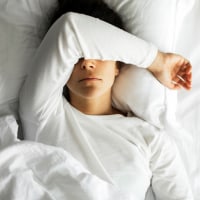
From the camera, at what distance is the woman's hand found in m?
1.29

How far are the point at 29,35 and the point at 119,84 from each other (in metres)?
0.28

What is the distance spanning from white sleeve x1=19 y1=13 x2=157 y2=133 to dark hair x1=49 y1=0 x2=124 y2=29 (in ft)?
0.32

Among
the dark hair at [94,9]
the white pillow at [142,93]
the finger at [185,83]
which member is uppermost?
the dark hair at [94,9]

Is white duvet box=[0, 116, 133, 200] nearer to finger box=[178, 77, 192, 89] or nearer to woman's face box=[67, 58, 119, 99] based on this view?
woman's face box=[67, 58, 119, 99]

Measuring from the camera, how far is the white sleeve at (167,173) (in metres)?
1.26

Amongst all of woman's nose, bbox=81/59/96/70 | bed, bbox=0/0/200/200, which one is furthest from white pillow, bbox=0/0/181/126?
woman's nose, bbox=81/59/96/70

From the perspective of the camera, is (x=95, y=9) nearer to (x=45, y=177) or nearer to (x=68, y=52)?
(x=68, y=52)

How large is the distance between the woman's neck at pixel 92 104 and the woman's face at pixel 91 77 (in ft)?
0.17

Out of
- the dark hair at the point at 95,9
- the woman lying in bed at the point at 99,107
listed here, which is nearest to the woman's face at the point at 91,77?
the woman lying in bed at the point at 99,107

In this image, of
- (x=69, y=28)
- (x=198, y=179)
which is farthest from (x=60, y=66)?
(x=198, y=179)

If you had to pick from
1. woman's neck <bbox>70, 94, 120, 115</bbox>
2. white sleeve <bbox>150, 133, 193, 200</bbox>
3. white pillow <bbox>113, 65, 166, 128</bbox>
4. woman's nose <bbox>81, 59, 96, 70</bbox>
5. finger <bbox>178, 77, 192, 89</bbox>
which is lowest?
white sleeve <bbox>150, 133, 193, 200</bbox>

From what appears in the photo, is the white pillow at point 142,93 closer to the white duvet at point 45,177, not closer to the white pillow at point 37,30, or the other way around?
the white pillow at point 37,30

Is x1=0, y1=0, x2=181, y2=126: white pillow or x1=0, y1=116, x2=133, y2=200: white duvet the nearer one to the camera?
x1=0, y1=116, x2=133, y2=200: white duvet

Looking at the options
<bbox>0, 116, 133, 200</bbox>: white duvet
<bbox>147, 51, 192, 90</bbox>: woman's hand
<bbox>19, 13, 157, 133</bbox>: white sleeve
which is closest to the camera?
<bbox>0, 116, 133, 200</bbox>: white duvet
